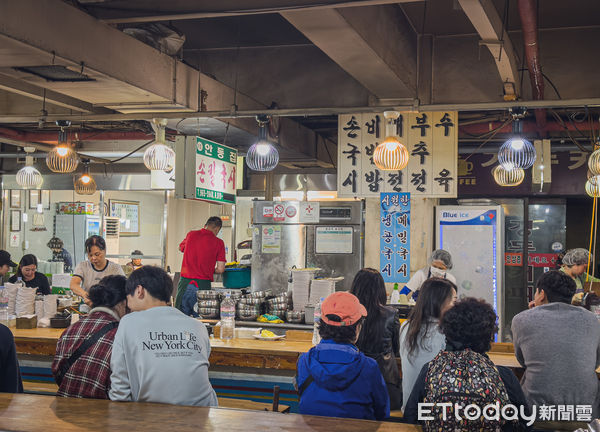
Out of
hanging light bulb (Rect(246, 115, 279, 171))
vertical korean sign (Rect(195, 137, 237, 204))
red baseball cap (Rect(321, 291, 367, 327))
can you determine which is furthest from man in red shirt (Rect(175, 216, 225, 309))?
red baseball cap (Rect(321, 291, 367, 327))

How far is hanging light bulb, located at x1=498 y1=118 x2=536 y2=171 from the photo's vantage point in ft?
20.7

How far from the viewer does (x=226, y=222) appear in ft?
40.6

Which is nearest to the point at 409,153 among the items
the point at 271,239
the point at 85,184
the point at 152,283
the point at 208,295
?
the point at 208,295

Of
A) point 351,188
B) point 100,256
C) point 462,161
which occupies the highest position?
point 462,161

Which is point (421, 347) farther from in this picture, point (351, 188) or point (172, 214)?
point (172, 214)

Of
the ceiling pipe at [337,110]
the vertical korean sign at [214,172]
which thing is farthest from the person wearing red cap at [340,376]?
the vertical korean sign at [214,172]

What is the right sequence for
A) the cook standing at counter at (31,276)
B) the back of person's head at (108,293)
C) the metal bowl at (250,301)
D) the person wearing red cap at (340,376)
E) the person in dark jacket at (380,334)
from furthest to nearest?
1. the cook standing at counter at (31,276)
2. the metal bowl at (250,301)
3. the person in dark jacket at (380,334)
4. the back of person's head at (108,293)
5. the person wearing red cap at (340,376)

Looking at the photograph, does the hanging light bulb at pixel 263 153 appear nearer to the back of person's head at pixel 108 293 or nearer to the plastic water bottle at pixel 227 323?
the plastic water bottle at pixel 227 323

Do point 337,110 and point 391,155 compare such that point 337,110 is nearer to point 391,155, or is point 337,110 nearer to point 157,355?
point 391,155

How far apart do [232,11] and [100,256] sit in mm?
3080

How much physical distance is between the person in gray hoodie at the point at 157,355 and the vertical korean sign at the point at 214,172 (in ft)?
11.7

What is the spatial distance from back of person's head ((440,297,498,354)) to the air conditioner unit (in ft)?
33.2

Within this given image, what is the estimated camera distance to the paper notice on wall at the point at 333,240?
30.5ft

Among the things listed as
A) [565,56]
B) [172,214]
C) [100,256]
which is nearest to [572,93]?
[565,56]
